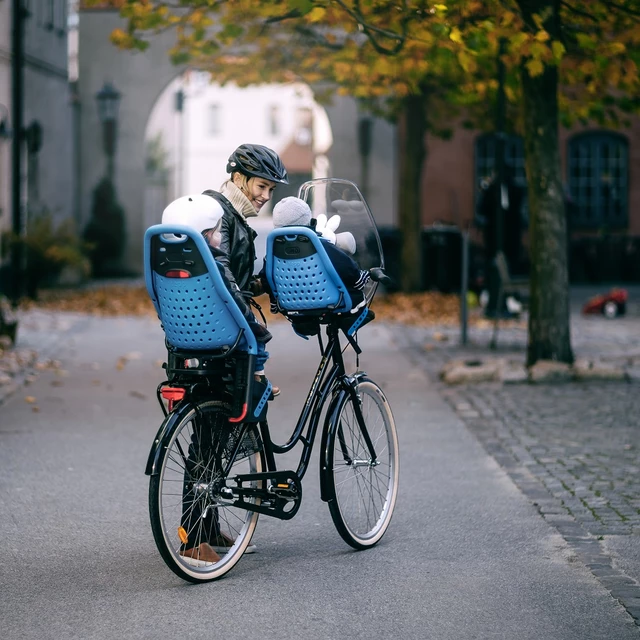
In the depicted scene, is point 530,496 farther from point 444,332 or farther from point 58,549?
point 444,332

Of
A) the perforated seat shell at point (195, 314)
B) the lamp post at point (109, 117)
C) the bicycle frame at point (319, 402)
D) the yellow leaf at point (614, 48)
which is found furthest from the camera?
the lamp post at point (109, 117)

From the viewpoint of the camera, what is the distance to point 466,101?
18875 millimetres

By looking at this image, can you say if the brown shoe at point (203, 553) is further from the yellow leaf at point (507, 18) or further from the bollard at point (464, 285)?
the bollard at point (464, 285)

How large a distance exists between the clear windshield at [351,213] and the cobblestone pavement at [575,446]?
5.06 ft

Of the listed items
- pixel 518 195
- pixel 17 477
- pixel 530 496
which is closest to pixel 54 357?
pixel 17 477

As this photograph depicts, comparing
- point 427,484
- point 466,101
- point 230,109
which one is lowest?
point 427,484

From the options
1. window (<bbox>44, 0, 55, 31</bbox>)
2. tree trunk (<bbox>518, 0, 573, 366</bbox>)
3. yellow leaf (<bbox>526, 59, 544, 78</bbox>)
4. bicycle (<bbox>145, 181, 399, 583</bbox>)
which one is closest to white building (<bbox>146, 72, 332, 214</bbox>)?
window (<bbox>44, 0, 55, 31</bbox>)

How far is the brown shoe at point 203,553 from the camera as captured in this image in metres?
5.16

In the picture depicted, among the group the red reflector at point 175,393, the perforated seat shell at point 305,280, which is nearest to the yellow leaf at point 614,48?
the perforated seat shell at point 305,280

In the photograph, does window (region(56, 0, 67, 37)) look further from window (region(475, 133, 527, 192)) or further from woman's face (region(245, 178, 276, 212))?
woman's face (region(245, 178, 276, 212))

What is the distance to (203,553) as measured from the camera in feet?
17.1

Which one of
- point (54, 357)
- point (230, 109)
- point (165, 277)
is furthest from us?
point (230, 109)

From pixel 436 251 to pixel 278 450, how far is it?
1908cm

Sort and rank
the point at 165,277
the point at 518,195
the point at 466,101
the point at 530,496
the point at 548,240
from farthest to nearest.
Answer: the point at 518,195 < the point at 466,101 < the point at 548,240 < the point at 530,496 < the point at 165,277
